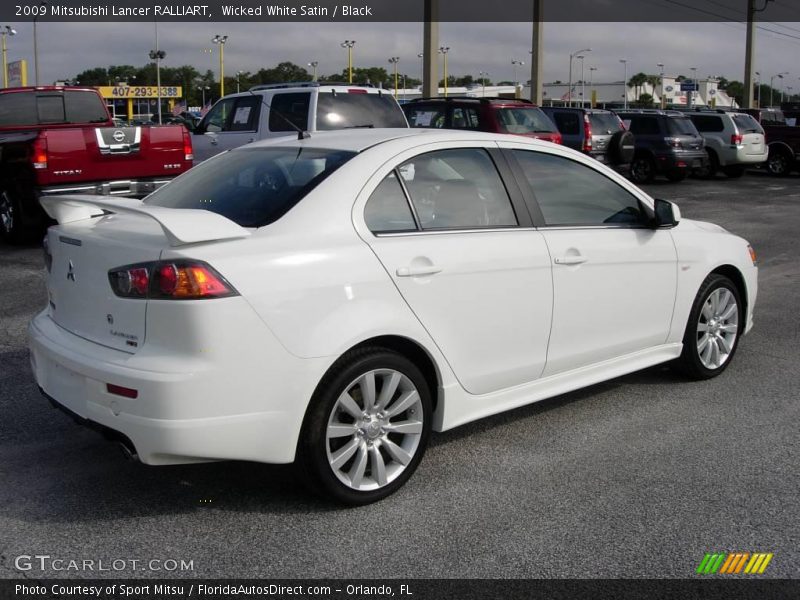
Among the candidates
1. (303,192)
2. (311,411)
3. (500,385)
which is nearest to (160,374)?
(311,411)

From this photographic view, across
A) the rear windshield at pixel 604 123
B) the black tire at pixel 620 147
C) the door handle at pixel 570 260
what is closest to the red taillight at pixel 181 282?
the door handle at pixel 570 260

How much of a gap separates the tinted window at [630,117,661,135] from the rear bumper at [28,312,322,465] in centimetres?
2200

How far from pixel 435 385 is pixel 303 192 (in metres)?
1.09

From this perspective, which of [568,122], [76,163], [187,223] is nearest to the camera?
[187,223]

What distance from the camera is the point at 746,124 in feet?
85.9

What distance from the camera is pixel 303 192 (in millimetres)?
4016

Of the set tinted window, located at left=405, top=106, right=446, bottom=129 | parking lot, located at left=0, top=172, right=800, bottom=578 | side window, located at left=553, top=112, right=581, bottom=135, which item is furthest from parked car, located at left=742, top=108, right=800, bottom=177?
parking lot, located at left=0, top=172, right=800, bottom=578

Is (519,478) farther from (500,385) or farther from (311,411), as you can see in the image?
(311,411)

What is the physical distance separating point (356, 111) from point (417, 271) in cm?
966

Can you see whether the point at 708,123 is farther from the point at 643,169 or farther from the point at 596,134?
the point at 596,134

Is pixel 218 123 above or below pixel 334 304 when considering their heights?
above

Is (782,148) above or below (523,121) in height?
below

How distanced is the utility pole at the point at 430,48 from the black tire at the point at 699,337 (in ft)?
66.9

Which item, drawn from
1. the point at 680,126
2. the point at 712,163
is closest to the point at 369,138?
the point at 680,126
